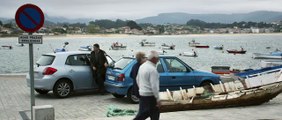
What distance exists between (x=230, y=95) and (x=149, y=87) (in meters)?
5.75

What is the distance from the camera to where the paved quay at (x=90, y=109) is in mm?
10469

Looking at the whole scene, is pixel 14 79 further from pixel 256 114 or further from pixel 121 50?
pixel 121 50

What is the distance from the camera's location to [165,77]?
45.3 feet

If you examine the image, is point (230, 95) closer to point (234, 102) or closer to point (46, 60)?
point (234, 102)

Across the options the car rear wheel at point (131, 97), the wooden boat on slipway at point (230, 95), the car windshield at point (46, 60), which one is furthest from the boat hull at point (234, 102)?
the car windshield at point (46, 60)

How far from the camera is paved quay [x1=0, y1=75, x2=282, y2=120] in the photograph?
1047cm

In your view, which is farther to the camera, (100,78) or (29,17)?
(100,78)

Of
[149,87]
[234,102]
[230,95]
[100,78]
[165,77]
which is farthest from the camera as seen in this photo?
[100,78]

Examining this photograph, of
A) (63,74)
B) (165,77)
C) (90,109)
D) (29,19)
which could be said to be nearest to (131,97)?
(165,77)

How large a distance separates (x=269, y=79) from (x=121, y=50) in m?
107

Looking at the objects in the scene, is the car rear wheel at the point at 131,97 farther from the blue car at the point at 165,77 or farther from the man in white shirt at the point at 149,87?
the man in white shirt at the point at 149,87

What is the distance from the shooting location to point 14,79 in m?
20.9

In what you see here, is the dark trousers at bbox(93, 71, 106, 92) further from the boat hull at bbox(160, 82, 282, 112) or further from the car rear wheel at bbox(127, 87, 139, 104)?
the boat hull at bbox(160, 82, 282, 112)

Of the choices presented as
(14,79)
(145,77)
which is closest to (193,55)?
(14,79)
